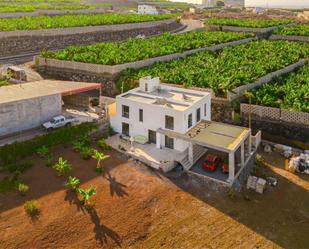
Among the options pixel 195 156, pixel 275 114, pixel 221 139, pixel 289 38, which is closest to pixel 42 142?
pixel 195 156

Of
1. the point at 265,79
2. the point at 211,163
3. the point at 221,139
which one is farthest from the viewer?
the point at 265,79

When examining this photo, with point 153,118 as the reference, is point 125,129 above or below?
below

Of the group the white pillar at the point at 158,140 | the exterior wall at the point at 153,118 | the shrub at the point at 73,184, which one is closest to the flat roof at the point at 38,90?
the exterior wall at the point at 153,118

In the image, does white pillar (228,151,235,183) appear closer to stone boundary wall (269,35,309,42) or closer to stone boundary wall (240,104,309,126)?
stone boundary wall (240,104,309,126)

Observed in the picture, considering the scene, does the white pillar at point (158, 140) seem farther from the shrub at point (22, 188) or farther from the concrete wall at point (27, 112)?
the shrub at point (22, 188)

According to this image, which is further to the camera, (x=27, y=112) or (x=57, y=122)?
(x=57, y=122)

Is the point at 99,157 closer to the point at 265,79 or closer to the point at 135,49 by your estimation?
the point at 265,79

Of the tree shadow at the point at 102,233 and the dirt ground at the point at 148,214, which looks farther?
the dirt ground at the point at 148,214
